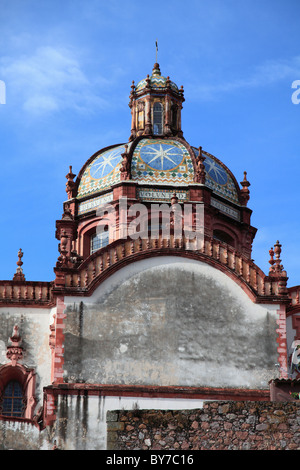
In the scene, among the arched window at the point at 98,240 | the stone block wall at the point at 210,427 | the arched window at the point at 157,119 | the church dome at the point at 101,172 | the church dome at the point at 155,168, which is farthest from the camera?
the arched window at the point at 157,119

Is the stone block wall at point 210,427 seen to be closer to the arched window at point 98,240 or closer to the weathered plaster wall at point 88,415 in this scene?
the weathered plaster wall at point 88,415

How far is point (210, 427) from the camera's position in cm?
2267

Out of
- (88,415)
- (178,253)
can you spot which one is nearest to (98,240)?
(178,253)

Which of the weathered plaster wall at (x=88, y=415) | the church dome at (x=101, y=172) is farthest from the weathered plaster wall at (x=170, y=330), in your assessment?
the church dome at (x=101, y=172)

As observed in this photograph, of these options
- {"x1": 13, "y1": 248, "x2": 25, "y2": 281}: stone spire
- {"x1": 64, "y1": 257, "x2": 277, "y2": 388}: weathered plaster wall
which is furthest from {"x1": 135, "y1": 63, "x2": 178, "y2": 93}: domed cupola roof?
{"x1": 64, "y1": 257, "x2": 277, "y2": 388}: weathered plaster wall

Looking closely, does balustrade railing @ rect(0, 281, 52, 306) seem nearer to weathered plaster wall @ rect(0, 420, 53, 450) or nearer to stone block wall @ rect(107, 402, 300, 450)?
weathered plaster wall @ rect(0, 420, 53, 450)

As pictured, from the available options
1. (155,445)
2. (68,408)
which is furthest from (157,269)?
(155,445)

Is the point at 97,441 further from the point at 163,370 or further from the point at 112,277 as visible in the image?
the point at 112,277

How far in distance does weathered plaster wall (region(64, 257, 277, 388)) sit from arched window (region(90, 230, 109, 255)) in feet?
26.0

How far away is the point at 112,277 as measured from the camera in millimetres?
37219

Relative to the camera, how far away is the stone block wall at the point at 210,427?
22.4 m

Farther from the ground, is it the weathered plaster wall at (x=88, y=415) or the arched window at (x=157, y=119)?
the arched window at (x=157, y=119)

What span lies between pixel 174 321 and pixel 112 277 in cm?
265

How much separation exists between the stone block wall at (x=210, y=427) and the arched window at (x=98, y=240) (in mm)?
22598
